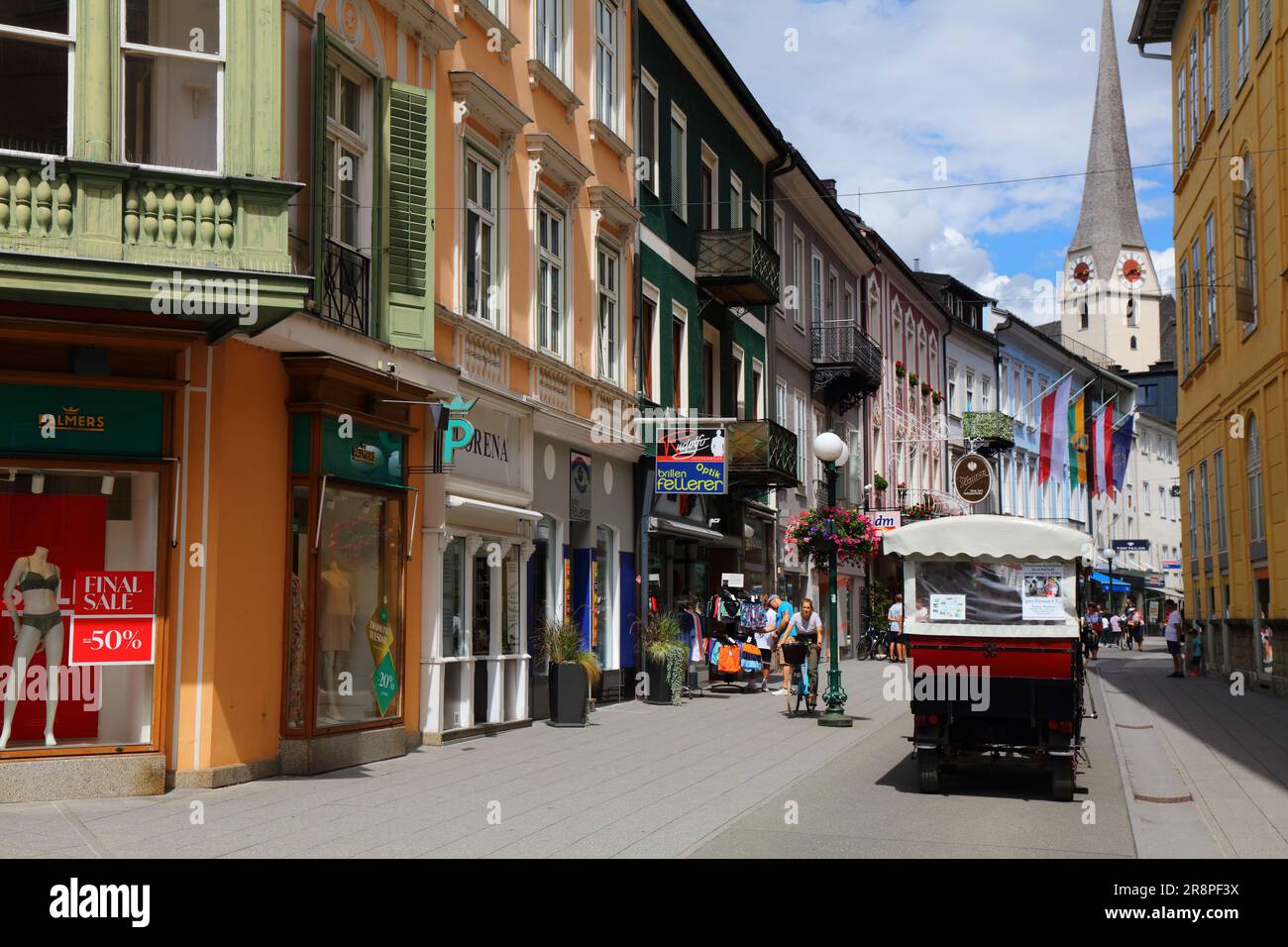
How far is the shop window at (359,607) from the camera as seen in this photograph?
13.2 metres

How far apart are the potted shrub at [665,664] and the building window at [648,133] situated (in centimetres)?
738

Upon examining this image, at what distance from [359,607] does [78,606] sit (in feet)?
10.7

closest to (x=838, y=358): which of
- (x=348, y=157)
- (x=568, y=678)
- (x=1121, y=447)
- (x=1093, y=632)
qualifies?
(x=1093, y=632)

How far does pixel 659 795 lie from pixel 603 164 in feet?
40.9

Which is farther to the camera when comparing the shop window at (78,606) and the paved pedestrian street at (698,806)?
the shop window at (78,606)

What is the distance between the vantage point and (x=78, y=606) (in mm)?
11047

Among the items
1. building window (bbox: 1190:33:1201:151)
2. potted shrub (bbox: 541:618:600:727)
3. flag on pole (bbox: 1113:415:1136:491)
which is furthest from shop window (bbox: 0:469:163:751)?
flag on pole (bbox: 1113:415:1136:491)

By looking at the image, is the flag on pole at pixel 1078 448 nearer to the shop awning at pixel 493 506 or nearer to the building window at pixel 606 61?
the building window at pixel 606 61

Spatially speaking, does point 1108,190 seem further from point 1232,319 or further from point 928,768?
point 928,768

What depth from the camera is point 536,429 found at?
18.6 meters

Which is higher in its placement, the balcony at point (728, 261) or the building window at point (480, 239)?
the balcony at point (728, 261)

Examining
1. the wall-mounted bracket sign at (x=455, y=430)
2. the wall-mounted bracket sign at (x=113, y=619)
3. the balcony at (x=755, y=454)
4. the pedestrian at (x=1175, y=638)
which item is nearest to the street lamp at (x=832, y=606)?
the wall-mounted bracket sign at (x=455, y=430)
